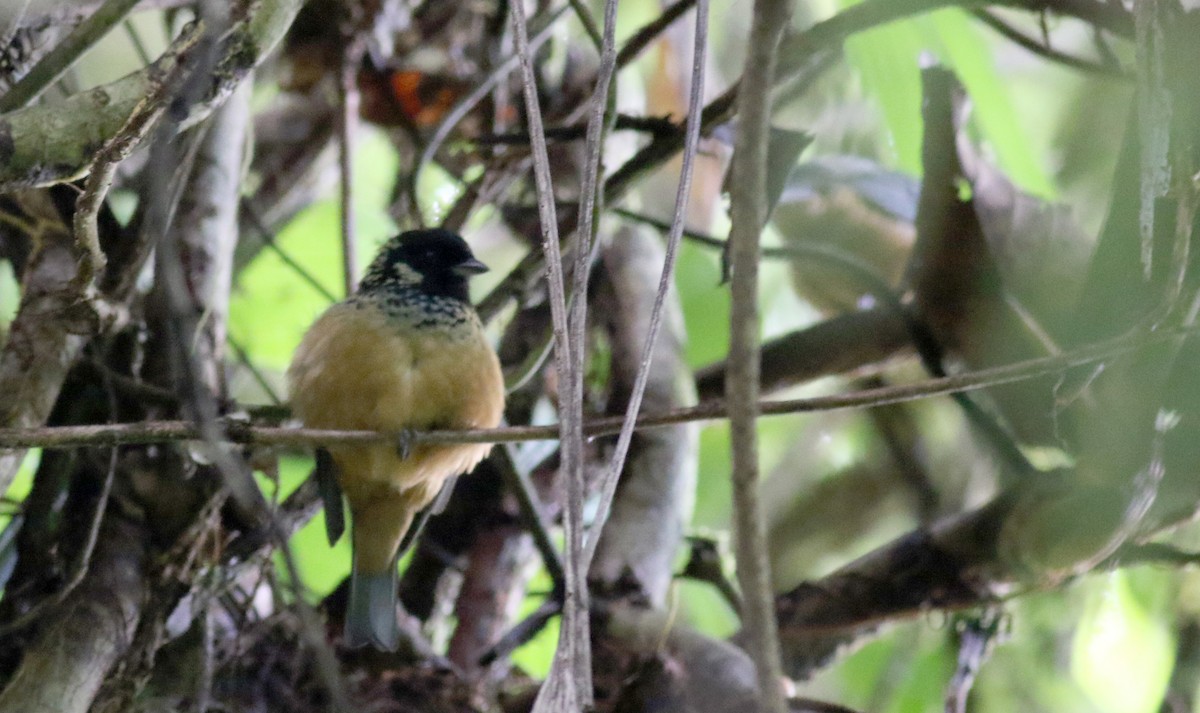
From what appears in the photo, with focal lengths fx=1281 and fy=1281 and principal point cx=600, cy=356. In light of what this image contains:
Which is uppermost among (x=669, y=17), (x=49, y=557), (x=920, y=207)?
(x=669, y=17)

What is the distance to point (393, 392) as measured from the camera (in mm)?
3195

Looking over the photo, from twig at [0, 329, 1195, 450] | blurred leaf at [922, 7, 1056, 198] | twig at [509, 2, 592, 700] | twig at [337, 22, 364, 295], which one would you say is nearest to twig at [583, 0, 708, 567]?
twig at [509, 2, 592, 700]

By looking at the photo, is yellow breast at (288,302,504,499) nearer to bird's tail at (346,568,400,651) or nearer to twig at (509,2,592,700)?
bird's tail at (346,568,400,651)

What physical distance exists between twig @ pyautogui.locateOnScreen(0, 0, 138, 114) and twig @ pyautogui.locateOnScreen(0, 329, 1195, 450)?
0.67m

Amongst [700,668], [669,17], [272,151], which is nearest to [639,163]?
[669,17]

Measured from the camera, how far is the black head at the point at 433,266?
351cm

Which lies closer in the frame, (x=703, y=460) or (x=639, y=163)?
(x=639, y=163)

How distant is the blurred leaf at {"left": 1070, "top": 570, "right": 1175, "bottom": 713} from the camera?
136 inches

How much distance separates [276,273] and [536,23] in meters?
1.39

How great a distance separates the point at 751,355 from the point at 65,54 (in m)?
1.45

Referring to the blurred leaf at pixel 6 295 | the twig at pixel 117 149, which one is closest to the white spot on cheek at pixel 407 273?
the blurred leaf at pixel 6 295

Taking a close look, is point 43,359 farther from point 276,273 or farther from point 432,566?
point 276,273

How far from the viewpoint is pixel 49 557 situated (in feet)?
9.51

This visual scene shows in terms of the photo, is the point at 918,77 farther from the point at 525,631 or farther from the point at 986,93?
the point at 525,631
